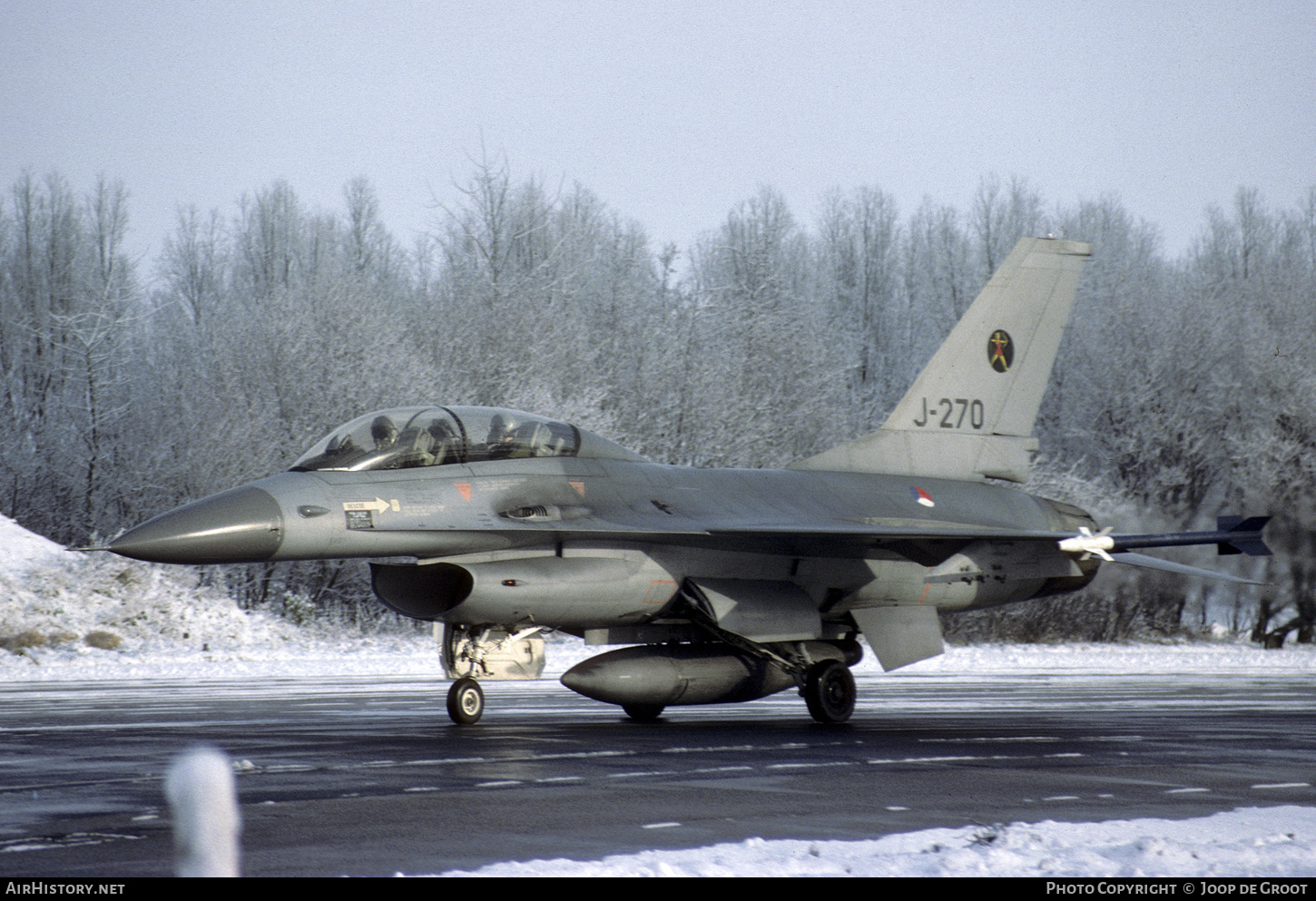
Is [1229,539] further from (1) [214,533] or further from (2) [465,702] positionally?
(1) [214,533]

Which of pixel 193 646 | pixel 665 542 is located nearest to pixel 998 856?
pixel 665 542

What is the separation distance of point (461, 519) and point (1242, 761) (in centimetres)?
644

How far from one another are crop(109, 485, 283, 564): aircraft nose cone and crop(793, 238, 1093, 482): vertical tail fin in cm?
673

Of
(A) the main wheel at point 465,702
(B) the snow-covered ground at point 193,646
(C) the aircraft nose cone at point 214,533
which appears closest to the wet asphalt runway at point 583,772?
(A) the main wheel at point 465,702

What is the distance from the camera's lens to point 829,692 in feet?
42.6

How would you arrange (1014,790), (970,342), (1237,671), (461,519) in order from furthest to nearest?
(1237,671), (970,342), (461,519), (1014,790)

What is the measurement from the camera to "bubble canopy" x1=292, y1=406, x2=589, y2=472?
11.4m

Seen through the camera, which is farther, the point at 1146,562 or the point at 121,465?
the point at 121,465

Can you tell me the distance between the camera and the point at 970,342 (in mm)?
15953

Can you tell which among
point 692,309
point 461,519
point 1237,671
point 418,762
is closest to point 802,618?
point 461,519

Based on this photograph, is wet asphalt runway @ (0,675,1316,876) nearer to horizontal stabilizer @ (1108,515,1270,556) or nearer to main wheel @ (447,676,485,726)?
main wheel @ (447,676,485,726)

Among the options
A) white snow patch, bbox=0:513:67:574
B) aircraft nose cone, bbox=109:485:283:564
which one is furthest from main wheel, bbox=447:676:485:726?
white snow patch, bbox=0:513:67:574
